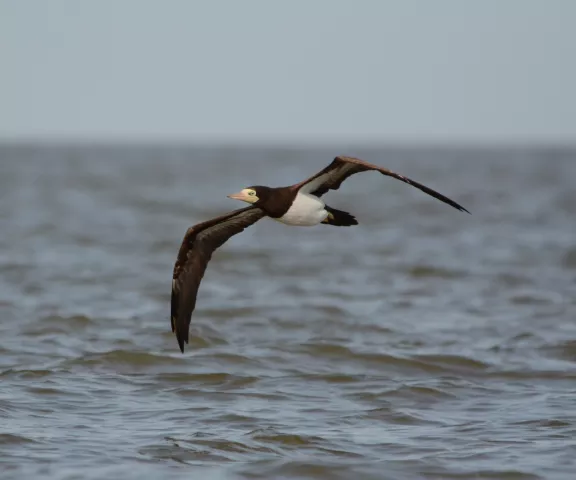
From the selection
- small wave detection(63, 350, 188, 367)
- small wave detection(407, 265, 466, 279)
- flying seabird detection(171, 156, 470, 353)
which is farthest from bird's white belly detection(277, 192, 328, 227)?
small wave detection(407, 265, 466, 279)

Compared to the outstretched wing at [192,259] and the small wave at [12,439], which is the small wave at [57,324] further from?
the small wave at [12,439]

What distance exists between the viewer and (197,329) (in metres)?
16.6

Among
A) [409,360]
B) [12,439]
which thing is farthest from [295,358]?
[12,439]

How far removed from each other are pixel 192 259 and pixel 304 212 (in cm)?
161

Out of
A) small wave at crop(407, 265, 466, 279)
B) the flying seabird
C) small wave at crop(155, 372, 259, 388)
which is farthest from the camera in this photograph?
small wave at crop(407, 265, 466, 279)

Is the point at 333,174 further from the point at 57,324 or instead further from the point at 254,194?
the point at 57,324

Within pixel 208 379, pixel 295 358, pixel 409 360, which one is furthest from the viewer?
pixel 295 358

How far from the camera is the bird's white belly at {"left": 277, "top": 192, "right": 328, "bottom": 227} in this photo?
1164 centimetres

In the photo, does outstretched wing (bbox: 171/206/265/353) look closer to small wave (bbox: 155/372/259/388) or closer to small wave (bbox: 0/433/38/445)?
small wave (bbox: 155/372/259/388)

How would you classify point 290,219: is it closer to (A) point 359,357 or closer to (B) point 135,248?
(A) point 359,357

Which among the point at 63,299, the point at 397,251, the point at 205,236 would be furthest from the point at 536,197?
the point at 205,236

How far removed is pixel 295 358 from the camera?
49.1ft

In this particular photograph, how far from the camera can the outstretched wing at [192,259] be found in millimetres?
12555

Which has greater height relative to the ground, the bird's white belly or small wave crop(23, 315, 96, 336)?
the bird's white belly
